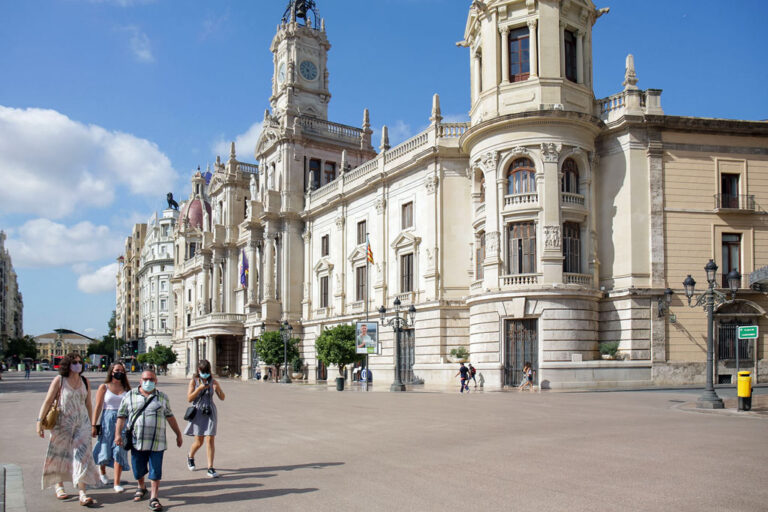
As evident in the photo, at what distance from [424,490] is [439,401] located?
15.9m

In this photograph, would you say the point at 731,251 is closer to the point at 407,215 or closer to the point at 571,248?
Answer: the point at 571,248

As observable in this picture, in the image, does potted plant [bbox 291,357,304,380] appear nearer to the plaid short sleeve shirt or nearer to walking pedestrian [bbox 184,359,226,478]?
walking pedestrian [bbox 184,359,226,478]

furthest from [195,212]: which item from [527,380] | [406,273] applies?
[527,380]

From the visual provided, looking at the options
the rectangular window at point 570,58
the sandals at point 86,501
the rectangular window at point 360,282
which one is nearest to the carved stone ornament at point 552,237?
the rectangular window at point 570,58

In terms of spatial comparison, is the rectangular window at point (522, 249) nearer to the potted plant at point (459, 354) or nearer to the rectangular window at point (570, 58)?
the potted plant at point (459, 354)

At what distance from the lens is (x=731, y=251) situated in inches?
1319

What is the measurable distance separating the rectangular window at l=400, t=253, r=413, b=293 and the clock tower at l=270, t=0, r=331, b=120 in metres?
21.9

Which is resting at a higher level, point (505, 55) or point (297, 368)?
point (505, 55)

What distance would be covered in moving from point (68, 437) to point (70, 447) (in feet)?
0.44

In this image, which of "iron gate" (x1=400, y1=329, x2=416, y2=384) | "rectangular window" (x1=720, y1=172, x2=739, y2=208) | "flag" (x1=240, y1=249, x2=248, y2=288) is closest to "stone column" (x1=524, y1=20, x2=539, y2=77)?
"rectangular window" (x1=720, y1=172, x2=739, y2=208)

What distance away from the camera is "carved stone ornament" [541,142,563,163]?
32875 mm

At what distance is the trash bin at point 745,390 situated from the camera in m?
18.5

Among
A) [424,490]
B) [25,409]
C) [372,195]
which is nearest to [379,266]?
[372,195]

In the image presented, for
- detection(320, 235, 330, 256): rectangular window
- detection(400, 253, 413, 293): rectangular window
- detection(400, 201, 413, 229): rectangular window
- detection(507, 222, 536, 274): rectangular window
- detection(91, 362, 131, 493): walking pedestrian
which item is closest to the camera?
detection(91, 362, 131, 493): walking pedestrian
